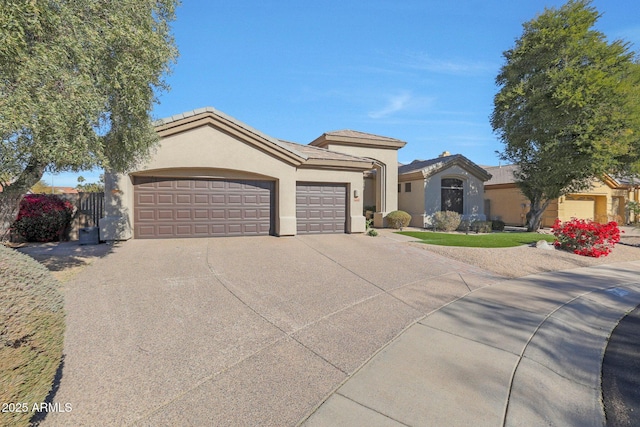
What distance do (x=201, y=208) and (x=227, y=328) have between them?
8319 millimetres

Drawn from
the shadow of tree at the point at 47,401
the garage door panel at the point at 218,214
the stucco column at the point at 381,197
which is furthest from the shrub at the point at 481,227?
the shadow of tree at the point at 47,401

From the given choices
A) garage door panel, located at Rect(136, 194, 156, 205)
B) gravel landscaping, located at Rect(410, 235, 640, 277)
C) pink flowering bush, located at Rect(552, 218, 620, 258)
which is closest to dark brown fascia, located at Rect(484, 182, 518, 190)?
pink flowering bush, located at Rect(552, 218, 620, 258)

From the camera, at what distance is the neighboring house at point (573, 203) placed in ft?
80.1

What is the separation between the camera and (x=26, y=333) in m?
2.46

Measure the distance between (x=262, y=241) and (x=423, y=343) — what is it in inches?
321

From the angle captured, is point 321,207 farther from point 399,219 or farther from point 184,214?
point 399,219

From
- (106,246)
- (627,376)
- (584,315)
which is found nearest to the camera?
(627,376)

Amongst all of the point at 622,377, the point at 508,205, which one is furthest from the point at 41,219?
the point at 508,205

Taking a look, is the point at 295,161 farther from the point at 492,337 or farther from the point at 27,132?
the point at 492,337

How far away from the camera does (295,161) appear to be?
13109 millimetres

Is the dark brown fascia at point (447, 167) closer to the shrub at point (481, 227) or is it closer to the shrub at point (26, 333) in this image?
the shrub at point (481, 227)

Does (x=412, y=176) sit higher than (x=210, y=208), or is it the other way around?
(x=412, y=176)

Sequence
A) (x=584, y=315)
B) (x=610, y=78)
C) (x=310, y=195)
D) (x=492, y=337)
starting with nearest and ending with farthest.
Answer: (x=492, y=337), (x=584, y=315), (x=310, y=195), (x=610, y=78)

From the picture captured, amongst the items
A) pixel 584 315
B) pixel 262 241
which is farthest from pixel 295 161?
pixel 584 315
